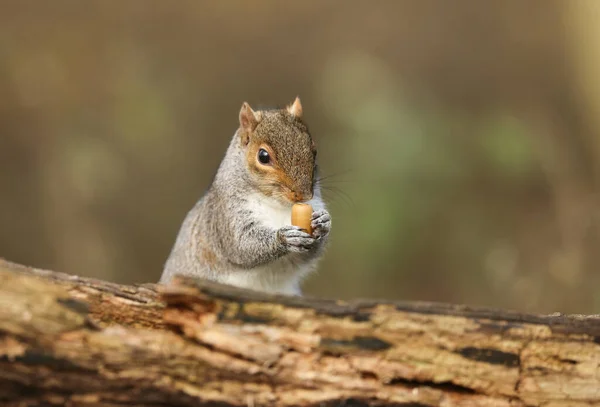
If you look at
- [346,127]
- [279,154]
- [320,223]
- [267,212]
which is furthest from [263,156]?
[346,127]

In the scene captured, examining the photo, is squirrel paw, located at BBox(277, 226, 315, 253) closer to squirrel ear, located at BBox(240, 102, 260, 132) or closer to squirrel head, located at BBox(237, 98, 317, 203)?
squirrel head, located at BBox(237, 98, 317, 203)

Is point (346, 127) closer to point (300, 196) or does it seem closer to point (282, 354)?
point (300, 196)

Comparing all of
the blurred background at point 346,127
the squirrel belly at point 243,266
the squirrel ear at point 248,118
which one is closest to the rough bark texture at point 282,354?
the squirrel belly at point 243,266

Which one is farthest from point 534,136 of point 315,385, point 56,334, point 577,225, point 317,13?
→ point 56,334

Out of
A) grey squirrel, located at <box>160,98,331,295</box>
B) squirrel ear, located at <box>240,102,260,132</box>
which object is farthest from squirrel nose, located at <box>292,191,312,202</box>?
squirrel ear, located at <box>240,102,260,132</box>

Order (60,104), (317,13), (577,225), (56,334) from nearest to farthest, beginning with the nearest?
(56,334)
(577,225)
(60,104)
(317,13)

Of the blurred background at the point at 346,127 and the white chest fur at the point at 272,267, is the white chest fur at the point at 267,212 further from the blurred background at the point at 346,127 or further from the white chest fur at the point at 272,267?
the blurred background at the point at 346,127

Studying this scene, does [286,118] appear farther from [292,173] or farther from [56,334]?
[56,334]

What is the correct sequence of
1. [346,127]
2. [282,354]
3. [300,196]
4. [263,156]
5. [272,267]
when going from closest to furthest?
[282,354], [300,196], [263,156], [272,267], [346,127]
